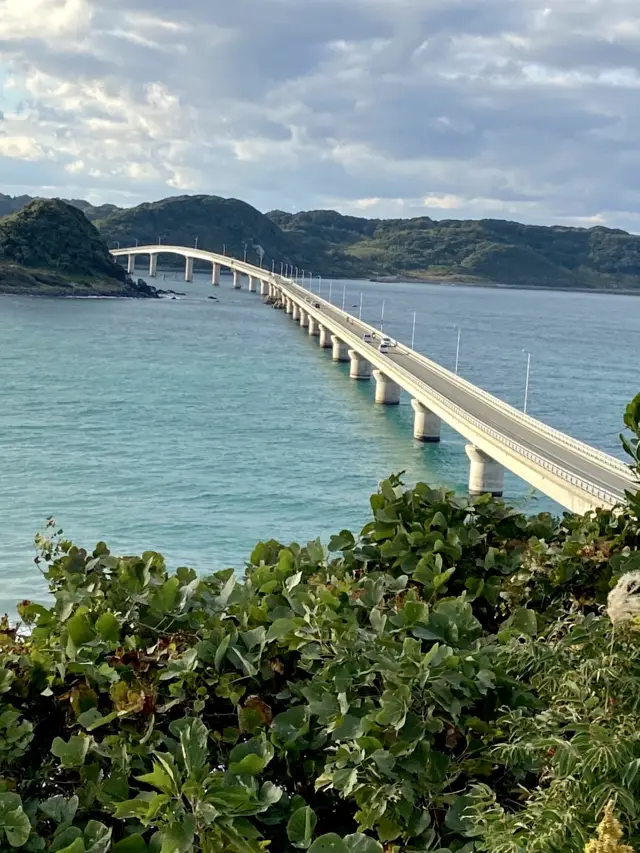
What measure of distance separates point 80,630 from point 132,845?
4.52 feet

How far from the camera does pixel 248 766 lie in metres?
4.24

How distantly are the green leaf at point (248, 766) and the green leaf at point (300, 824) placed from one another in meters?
0.25

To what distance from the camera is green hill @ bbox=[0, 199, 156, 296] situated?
464ft

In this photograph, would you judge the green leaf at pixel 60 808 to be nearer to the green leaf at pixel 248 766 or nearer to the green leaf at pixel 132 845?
the green leaf at pixel 132 845

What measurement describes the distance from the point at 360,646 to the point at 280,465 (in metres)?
40.5

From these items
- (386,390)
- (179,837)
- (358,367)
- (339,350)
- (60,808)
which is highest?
(179,837)

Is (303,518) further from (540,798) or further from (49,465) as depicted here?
(540,798)

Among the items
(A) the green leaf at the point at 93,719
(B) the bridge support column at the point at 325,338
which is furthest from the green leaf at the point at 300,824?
(B) the bridge support column at the point at 325,338

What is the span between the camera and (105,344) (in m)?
87.4

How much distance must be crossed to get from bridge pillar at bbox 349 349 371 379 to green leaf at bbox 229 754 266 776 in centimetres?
7476

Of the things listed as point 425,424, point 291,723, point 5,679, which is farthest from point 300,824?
point 425,424

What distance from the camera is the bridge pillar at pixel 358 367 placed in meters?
79.1

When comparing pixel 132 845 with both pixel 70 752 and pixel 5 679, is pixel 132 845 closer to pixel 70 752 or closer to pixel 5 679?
pixel 70 752

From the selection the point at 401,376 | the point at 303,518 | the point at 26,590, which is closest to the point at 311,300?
the point at 401,376
